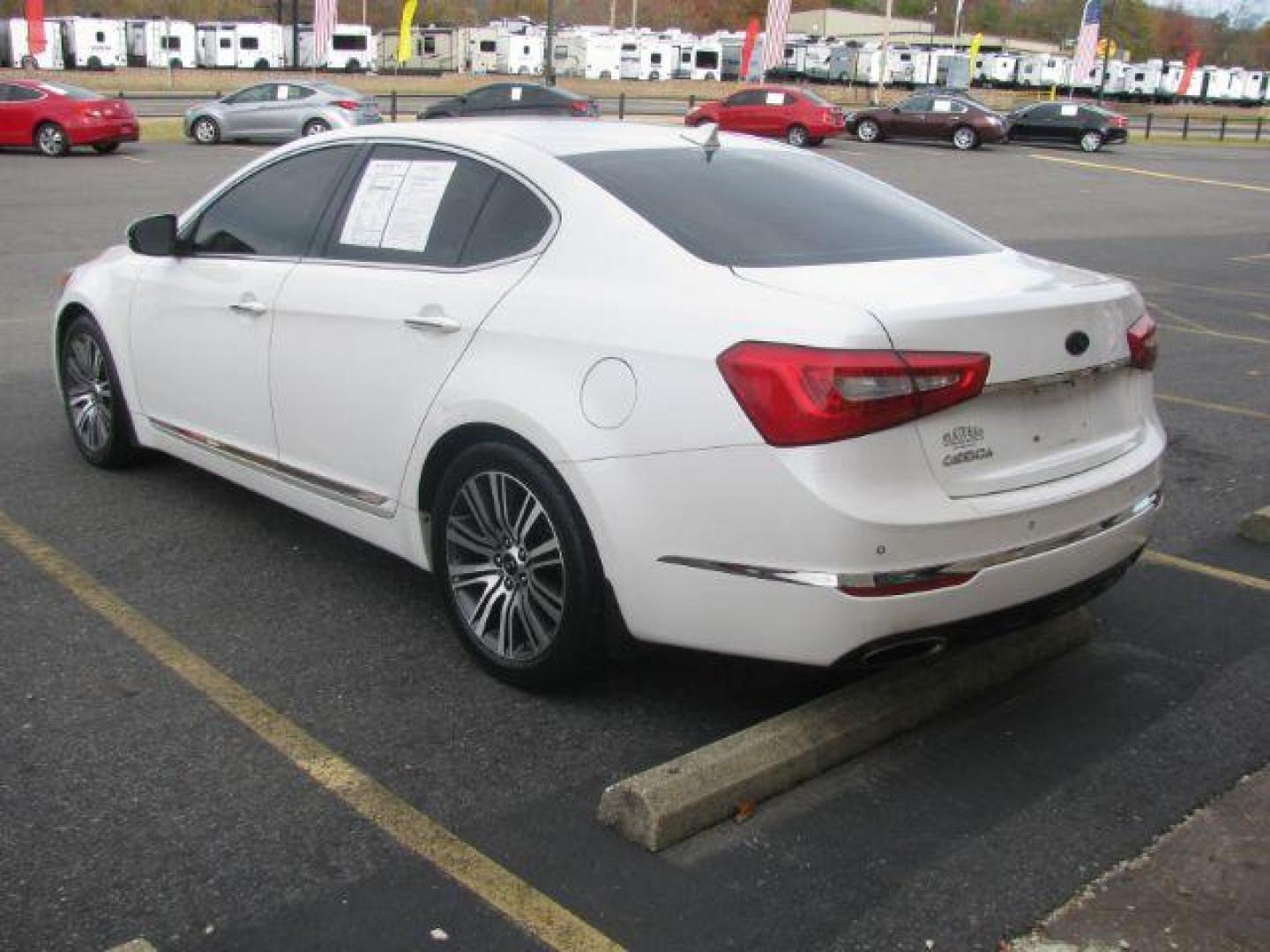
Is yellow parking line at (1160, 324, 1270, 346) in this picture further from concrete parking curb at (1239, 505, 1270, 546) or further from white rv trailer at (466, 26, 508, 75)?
white rv trailer at (466, 26, 508, 75)

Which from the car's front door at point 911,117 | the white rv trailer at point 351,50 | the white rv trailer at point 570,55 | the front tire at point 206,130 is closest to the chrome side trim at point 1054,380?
the front tire at point 206,130

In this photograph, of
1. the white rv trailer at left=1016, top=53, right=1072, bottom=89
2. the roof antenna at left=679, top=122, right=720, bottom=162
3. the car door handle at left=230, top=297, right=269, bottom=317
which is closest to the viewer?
the roof antenna at left=679, top=122, right=720, bottom=162

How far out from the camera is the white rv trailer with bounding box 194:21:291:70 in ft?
197

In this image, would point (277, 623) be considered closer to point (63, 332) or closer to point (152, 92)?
point (63, 332)

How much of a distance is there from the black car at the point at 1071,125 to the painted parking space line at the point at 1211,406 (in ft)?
112

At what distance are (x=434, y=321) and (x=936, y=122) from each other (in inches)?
1459

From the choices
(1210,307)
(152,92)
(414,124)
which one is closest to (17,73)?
(152,92)

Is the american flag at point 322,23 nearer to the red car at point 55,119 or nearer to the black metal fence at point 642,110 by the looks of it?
the black metal fence at point 642,110

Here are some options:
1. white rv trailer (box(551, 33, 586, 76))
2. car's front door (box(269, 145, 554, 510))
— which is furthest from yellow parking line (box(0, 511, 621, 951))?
white rv trailer (box(551, 33, 586, 76))

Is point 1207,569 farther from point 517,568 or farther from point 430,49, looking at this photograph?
point 430,49

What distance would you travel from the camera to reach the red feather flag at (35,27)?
46.5 meters

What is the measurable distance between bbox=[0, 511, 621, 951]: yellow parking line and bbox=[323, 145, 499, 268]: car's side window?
1.42 m

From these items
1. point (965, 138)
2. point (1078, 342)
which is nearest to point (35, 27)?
point (965, 138)

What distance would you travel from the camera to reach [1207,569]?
5387 millimetres
